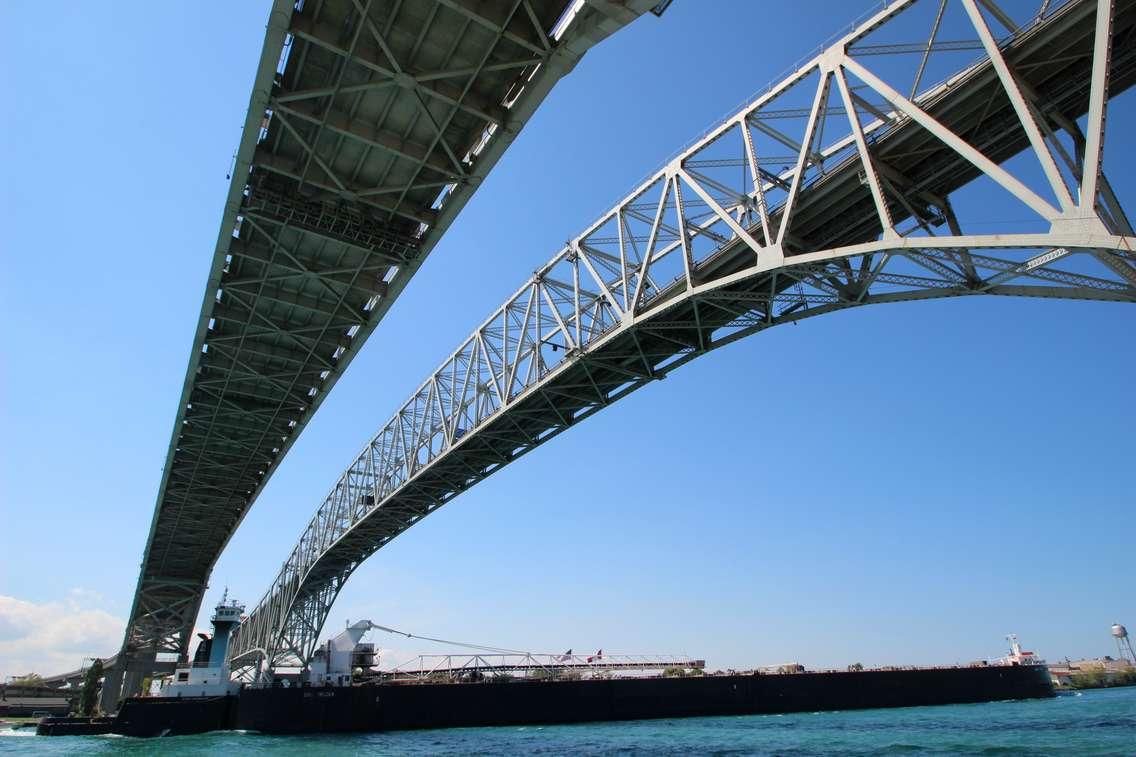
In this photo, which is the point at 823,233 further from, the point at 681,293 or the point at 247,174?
the point at 247,174

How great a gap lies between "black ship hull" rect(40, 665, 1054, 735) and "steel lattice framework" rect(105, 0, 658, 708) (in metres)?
28.2

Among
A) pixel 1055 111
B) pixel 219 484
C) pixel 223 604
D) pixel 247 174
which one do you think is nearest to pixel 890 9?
pixel 1055 111

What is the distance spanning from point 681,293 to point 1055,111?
9575 mm

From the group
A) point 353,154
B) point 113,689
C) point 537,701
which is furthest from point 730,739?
point 113,689

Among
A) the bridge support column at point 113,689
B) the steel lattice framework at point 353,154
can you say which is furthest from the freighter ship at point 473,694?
A: the steel lattice framework at point 353,154

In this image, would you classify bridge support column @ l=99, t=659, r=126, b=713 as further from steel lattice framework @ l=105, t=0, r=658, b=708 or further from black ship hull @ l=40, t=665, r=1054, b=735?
steel lattice framework @ l=105, t=0, r=658, b=708

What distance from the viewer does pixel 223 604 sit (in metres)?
61.2

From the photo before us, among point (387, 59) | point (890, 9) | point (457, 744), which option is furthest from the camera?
point (457, 744)

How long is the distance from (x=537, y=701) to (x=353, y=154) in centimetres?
4563

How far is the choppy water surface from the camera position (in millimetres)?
27953

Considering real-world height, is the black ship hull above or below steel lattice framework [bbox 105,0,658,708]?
below

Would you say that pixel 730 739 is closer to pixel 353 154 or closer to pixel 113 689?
pixel 353 154

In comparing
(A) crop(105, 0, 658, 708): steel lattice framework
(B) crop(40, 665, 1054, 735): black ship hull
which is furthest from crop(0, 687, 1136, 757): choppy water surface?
(A) crop(105, 0, 658, 708): steel lattice framework

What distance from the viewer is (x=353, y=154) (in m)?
16.2
